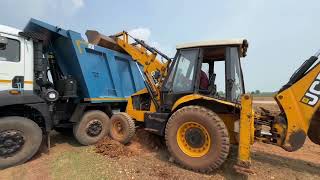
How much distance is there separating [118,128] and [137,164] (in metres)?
1.76

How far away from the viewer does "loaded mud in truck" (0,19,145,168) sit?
15.5 feet

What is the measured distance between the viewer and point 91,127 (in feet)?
20.4

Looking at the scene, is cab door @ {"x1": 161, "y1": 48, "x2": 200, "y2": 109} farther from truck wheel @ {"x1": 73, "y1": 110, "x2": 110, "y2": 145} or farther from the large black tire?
the large black tire

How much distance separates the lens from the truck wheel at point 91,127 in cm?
607

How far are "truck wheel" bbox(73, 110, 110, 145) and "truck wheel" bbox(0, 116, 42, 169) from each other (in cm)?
117

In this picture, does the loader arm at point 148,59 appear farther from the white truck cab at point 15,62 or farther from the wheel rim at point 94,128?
the white truck cab at point 15,62

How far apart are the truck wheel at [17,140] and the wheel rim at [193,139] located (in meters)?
2.81

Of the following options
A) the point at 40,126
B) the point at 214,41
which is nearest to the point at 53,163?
the point at 40,126

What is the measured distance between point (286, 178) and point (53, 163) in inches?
164

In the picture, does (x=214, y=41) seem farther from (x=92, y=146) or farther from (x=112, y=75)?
(x=92, y=146)

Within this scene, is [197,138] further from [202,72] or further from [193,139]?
[202,72]

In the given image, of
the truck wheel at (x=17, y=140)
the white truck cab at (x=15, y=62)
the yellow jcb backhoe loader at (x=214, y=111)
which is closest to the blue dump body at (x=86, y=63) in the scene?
the white truck cab at (x=15, y=62)

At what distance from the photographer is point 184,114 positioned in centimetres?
465

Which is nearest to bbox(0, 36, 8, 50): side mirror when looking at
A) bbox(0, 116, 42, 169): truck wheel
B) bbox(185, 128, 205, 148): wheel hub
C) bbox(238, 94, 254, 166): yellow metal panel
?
bbox(0, 116, 42, 169): truck wheel
